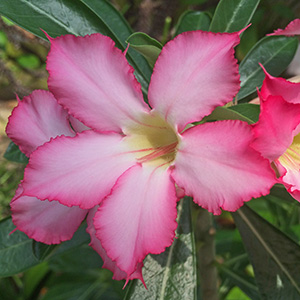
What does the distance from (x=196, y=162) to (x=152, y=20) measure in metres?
1.79

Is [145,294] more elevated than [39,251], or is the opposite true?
[39,251]

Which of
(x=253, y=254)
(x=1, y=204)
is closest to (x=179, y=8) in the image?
(x=1, y=204)

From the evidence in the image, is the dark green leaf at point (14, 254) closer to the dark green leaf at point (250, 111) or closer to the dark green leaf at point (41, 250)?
the dark green leaf at point (41, 250)

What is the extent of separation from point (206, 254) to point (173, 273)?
0.86 ft

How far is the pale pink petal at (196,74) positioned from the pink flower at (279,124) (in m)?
0.05

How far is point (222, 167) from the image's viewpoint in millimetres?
496

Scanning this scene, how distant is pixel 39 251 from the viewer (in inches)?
29.9

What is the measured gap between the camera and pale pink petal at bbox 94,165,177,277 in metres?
0.53

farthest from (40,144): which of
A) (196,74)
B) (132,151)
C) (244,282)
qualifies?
(244,282)

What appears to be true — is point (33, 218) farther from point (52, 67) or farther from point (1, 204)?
point (1, 204)

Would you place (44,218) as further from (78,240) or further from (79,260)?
(79,260)

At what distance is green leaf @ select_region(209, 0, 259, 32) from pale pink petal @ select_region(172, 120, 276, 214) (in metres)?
0.31

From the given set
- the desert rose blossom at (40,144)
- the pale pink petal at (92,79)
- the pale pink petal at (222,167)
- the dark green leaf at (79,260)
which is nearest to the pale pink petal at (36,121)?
the desert rose blossom at (40,144)

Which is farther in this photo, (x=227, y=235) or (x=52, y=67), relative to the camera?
(x=227, y=235)
